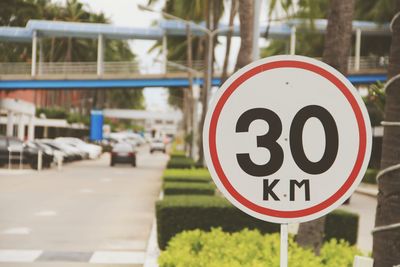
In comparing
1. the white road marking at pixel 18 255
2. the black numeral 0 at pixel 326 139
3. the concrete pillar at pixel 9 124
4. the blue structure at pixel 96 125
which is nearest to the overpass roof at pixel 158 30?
the concrete pillar at pixel 9 124

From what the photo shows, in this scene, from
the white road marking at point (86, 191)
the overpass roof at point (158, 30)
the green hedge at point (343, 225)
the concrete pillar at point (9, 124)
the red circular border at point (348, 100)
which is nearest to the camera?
the red circular border at point (348, 100)

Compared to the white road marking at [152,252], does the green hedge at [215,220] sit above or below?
above

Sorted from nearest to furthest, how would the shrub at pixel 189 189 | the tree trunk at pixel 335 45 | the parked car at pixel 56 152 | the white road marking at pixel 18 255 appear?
the tree trunk at pixel 335 45, the white road marking at pixel 18 255, the shrub at pixel 189 189, the parked car at pixel 56 152

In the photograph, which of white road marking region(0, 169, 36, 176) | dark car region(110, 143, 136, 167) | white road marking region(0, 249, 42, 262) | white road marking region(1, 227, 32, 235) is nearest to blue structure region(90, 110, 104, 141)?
dark car region(110, 143, 136, 167)

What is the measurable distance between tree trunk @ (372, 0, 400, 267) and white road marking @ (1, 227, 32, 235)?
11.4 metres

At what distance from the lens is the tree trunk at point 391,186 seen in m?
4.24

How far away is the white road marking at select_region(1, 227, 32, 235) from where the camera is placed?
14744 mm

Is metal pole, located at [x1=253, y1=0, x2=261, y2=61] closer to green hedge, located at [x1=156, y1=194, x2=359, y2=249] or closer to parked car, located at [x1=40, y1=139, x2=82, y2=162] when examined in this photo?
green hedge, located at [x1=156, y1=194, x2=359, y2=249]

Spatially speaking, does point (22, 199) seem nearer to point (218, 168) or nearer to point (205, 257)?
point (205, 257)

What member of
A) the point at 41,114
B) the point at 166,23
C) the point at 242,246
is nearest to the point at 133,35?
the point at 166,23

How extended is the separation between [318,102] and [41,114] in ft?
224

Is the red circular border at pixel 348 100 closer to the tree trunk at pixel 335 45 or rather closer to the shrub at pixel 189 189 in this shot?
the tree trunk at pixel 335 45

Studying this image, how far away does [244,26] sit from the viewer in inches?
715

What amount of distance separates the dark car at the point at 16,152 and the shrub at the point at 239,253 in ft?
109
